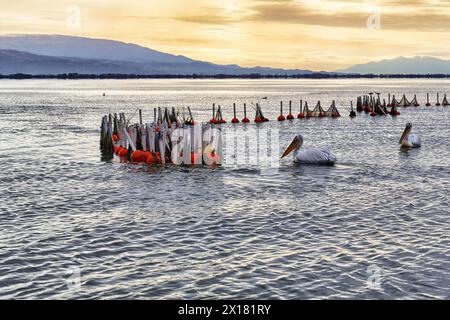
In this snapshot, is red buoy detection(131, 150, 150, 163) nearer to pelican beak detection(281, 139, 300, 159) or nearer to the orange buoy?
the orange buoy

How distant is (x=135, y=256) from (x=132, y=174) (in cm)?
1381

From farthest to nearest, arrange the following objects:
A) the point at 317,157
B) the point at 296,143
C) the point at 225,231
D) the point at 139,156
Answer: the point at 296,143 < the point at 139,156 < the point at 317,157 < the point at 225,231

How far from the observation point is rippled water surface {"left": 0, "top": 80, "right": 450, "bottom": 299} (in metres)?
13.4

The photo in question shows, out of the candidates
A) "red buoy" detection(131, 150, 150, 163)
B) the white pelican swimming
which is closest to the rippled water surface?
the white pelican swimming

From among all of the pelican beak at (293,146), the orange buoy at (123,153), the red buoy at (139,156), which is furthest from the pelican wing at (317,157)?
the orange buoy at (123,153)

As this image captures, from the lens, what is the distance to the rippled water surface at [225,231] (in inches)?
527

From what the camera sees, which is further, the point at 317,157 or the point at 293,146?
the point at 293,146

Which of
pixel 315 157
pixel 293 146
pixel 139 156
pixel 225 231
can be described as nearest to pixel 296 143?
pixel 293 146

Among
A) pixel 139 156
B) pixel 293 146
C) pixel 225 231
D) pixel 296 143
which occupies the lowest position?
pixel 225 231

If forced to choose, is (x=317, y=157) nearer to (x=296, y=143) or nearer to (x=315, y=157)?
(x=315, y=157)

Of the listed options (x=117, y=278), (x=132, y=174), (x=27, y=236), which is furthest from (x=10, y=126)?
(x=117, y=278)

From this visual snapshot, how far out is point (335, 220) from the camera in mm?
19094

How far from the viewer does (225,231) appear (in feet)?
58.6

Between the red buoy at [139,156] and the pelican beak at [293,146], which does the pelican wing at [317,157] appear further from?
the red buoy at [139,156]
